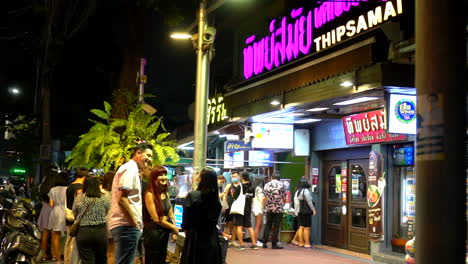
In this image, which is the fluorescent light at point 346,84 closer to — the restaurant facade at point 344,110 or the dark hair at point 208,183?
the restaurant facade at point 344,110

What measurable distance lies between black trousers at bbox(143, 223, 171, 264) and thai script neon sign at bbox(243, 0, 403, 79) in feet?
18.5

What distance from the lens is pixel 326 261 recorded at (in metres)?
13.3

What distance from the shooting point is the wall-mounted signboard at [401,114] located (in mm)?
10578

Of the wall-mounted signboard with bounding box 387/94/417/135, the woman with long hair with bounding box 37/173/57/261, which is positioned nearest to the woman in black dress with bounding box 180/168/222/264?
the wall-mounted signboard with bounding box 387/94/417/135

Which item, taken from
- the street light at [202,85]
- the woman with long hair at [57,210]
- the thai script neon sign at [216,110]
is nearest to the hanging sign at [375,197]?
the street light at [202,85]

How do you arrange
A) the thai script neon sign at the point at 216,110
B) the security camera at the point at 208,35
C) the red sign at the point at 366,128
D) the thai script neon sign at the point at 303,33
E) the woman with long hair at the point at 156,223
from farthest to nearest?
1. the thai script neon sign at the point at 216,110
2. the red sign at the point at 366,128
3. the security camera at the point at 208,35
4. the thai script neon sign at the point at 303,33
5. the woman with long hair at the point at 156,223

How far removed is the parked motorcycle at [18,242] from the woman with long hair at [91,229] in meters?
0.99

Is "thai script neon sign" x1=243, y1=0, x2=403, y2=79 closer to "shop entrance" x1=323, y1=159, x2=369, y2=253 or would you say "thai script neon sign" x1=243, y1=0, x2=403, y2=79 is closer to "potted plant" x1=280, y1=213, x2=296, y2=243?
"shop entrance" x1=323, y1=159, x2=369, y2=253

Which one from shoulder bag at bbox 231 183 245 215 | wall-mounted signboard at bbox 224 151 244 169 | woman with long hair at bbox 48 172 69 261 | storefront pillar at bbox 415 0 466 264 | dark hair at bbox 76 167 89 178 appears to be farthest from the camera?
wall-mounted signboard at bbox 224 151 244 169

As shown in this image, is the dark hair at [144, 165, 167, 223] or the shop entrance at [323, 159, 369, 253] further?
the shop entrance at [323, 159, 369, 253]

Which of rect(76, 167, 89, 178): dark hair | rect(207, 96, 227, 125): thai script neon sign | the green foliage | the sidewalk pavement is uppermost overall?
rect(207, 96, 227, 125): thai script neon sign

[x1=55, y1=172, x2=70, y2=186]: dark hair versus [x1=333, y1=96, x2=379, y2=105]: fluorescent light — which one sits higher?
[x1=333, y1=96, x2=379, y2=105]: fluorescent light

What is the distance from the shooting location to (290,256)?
45.7 ft

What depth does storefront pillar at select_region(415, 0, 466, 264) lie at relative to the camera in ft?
11.6
